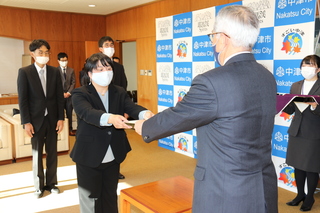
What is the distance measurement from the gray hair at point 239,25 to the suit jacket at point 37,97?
2904 mm

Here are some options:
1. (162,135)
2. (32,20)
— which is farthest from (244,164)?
(32,20)

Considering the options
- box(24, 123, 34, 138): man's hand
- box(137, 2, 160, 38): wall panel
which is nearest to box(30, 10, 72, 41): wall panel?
box(137, 2, 160, 38): wall panel

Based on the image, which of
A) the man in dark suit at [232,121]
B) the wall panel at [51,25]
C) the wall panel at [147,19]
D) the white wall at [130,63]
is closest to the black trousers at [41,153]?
the man in dark suit at [232,121]

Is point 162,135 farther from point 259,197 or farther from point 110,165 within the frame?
point 110,165

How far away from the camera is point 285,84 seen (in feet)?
13.4

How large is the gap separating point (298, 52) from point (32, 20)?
6.78 meters

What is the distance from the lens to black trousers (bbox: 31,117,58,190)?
3.91 meters

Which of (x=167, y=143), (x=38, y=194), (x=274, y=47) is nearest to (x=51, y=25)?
(x=167, y=143)

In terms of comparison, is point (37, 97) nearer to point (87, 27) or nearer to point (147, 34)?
point (147, 34)

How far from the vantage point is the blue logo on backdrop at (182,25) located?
5.65 meters

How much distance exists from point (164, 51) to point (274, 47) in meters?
2.51

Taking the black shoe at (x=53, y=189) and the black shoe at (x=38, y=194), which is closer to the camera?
the black shoe at (x=38, y=194)

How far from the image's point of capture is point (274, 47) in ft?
13.8

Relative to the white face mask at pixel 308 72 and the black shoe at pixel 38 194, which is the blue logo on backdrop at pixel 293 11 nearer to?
the white face mask at pixel 308 72
